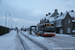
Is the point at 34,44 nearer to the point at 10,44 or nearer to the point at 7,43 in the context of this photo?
the point at 10,44

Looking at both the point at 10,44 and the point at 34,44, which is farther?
the point at 34,44

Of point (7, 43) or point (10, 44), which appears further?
point (7, 43)

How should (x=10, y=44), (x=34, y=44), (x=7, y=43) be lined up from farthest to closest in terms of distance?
(x=7, y=43)
(x=34, y=44)
(x=10, y=44)

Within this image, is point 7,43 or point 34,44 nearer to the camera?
point 34,44

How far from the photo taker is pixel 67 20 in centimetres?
3769

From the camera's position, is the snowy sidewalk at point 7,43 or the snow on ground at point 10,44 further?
the snowy sidewalk at point 7,43

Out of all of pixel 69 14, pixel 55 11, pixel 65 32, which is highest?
pixel 55 11

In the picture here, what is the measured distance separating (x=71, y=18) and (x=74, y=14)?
2.87 metres

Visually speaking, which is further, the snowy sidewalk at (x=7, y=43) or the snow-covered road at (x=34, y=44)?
the snowy sidewalk at (x=7, y=43)

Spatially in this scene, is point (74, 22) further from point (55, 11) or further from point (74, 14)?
point (55, 11)

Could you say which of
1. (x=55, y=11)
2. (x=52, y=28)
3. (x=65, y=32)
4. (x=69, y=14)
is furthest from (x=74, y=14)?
(x=55, y=11)

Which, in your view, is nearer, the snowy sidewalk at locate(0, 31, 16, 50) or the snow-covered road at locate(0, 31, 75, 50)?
the snow-covered road at locate(0, 31, 75, 50)

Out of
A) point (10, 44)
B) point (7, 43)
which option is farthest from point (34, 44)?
point (7, 43)

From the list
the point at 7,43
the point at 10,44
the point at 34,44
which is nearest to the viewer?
the point at 10,44
